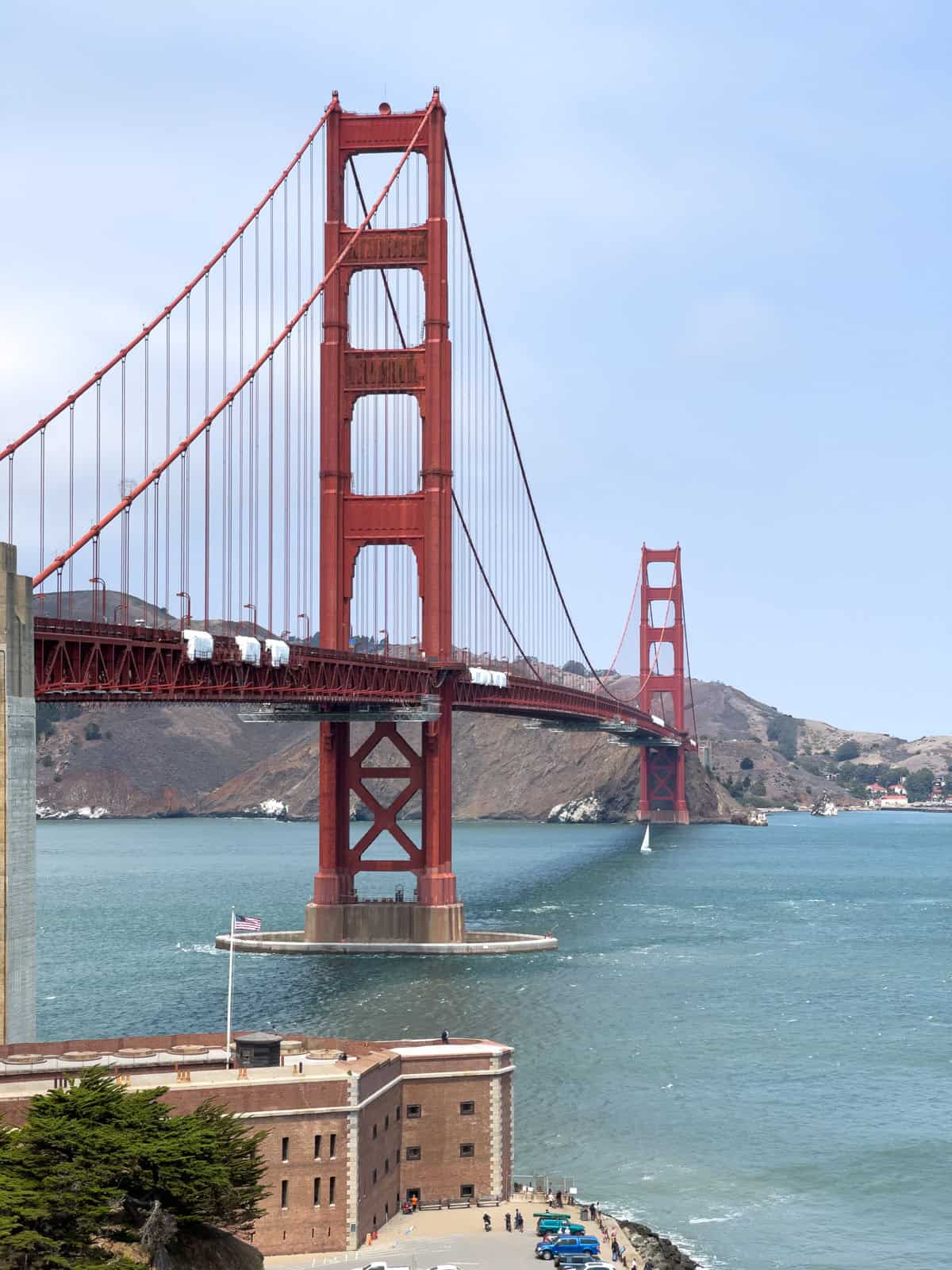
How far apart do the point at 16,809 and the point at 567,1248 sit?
13.7m

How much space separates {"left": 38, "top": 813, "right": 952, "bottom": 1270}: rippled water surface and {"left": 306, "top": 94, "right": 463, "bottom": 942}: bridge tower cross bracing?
169 inches

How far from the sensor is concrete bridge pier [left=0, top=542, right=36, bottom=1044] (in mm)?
39500

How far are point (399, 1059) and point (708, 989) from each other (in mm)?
32265

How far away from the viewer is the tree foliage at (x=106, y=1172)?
28953mm

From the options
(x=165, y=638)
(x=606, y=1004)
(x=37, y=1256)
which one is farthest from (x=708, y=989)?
(x=37, y=1256)

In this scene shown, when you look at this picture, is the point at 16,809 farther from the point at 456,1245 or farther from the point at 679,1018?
the point at 679,1018

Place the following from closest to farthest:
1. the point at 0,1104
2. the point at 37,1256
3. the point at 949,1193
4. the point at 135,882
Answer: the point at 37,1256, the point at 0,1104, the point at 949,1193, the point at 135,882

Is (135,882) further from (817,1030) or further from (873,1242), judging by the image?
(873,1242)

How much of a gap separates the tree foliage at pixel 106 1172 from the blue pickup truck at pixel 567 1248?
6.49 meters

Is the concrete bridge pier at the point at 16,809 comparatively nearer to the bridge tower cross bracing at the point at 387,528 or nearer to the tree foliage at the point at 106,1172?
the tree foliage at the point at 106,1172

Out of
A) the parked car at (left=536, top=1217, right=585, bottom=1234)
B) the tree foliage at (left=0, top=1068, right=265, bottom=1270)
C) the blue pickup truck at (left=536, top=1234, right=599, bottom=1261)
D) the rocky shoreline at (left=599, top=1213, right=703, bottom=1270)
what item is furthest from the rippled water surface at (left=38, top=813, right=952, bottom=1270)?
the tree foliage at (left=0, top=1068, right=265, bottom=1270)

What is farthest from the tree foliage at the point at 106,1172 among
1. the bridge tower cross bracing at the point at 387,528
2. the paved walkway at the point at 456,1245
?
the bridge tower cross bracing at the point at 387,528

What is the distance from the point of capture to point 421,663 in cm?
8031

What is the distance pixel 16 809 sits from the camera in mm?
40219
